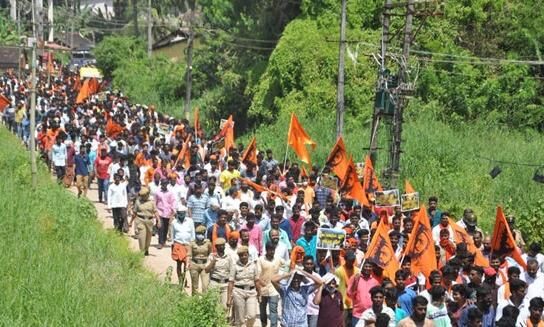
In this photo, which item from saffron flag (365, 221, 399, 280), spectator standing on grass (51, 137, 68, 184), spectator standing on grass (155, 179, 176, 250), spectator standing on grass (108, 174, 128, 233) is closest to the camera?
saffron flag (365, 221, 399, 280)

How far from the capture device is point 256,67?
117 ft

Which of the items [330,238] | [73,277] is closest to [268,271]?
[330,238]

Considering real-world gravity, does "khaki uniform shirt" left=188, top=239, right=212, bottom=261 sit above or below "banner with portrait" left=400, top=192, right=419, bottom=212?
below

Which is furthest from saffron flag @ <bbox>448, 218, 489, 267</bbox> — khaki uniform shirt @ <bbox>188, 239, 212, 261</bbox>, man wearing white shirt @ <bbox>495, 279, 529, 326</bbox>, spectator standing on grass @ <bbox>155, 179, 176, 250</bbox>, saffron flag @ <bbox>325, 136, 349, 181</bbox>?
spectator standing on grass @ <bbox>155, 179, 176, 250</bbox>

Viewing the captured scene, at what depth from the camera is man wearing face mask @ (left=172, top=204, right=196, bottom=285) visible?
14.7 meters

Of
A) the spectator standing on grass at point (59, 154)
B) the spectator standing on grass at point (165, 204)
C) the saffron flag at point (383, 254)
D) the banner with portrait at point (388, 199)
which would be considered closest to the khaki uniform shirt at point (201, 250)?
the saffron flag at point (383, 254)

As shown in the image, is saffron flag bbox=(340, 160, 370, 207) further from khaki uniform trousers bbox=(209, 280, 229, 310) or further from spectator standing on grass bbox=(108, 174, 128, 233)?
khaki uniform trousers bbox=(209, 280, 229, 310)

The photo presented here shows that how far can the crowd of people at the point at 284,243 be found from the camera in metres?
10.5

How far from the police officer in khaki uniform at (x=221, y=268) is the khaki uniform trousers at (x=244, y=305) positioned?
147 millimetres

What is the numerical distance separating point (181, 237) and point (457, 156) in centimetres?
1222

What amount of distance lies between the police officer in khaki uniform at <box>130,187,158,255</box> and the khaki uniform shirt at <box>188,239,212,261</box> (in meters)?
3.25

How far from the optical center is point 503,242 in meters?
13.1

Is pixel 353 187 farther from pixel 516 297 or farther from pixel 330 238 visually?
pixel 516 297

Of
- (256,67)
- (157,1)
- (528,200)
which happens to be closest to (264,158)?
(528,200)
